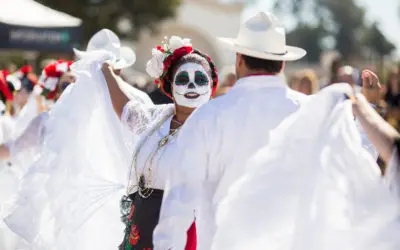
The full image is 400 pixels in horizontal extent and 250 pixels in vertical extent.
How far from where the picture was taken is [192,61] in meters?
5.04

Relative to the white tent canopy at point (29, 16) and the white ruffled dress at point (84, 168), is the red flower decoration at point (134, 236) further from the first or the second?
the white tent canopy at point (29, 16)

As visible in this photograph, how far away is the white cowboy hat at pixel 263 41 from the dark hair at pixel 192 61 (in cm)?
65

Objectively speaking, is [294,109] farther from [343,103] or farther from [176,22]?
[176,22]

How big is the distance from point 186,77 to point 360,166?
1576mm

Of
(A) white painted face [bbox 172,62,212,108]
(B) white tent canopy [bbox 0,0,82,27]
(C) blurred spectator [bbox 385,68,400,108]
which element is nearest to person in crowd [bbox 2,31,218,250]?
(A) white painted face [bbox 172,62,212,108]

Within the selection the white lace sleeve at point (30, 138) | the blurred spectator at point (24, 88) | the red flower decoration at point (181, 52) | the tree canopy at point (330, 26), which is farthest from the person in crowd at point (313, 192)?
the tree canopy at point (330, 26)

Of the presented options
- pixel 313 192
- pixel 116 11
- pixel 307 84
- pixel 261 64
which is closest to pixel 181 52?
pixel 261 64

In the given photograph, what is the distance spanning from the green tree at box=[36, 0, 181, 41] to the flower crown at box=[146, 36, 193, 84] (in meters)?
36.4

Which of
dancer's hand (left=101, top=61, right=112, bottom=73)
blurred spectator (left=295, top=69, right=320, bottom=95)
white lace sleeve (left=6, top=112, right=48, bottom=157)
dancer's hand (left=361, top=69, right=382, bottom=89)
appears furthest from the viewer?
blurred spectator (left=295, top=69, right=320, bottom=95)

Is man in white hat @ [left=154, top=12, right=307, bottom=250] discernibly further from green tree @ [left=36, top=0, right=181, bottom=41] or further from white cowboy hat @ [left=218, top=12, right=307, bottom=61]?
green tree @ [left=36, top=0, right=181, bottom=41]

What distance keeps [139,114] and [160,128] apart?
1.26 ft

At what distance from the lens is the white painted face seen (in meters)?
4.95

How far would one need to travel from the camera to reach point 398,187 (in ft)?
11.3

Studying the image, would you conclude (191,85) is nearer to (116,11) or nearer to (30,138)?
(30,138)
